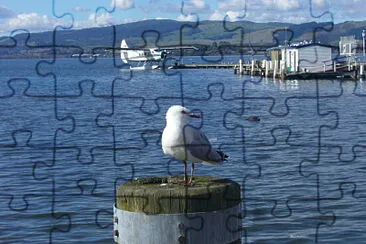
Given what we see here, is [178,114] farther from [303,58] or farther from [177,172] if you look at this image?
[303,58]

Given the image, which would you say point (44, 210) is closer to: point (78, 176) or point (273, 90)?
point (78, 176)

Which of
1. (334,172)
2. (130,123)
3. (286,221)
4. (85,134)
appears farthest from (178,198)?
(130,123)

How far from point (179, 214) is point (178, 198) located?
6.3 inches

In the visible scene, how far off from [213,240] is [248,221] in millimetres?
8840

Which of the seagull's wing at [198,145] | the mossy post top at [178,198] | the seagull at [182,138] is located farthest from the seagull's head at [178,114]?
the mossy post top at [178,198]

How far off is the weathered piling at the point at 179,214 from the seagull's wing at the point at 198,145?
25.3 inches

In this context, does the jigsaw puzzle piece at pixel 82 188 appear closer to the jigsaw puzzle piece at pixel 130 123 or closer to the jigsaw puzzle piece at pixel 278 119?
the jigsaw puzzle piece at pixel 130 123

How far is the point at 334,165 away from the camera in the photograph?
2161cm

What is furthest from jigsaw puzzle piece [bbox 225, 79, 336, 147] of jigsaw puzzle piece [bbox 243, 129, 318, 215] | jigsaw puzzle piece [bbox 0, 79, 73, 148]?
jigsaw puzzle piece [bbox 0, 79, 73, 148]

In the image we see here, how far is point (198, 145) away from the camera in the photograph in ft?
26.3

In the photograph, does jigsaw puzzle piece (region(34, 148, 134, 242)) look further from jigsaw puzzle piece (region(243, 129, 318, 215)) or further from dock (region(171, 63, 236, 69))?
dock (region(171, 63, 236, 69))

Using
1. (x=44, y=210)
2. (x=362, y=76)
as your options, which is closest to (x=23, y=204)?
(x=44, y=210)

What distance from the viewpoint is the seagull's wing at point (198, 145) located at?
26.0 feet

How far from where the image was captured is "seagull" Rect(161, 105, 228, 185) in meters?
7.79
